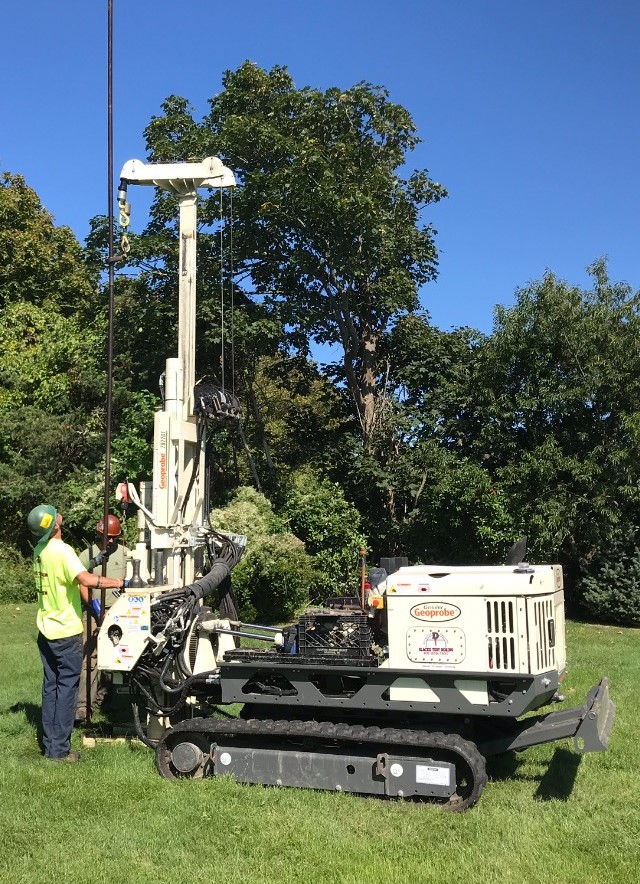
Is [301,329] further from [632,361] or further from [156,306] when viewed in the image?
[632,361]

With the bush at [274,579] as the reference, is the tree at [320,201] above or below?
above

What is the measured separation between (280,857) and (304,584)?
11.3m

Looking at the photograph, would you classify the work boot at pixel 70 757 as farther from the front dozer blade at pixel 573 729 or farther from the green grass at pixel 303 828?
the front dozer blade at pixel 573 729

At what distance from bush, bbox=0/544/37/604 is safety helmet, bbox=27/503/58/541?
13.9 meters

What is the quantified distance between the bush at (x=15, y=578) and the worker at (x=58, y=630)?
45.5 feet

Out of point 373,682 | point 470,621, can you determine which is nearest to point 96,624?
point 373,682

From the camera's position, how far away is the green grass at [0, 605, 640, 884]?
202 inches

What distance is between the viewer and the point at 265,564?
1560 centimetres

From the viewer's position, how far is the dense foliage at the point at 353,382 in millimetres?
17531

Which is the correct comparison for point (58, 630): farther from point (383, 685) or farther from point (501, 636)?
point (501, 636)

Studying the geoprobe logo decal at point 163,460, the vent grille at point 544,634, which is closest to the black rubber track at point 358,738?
the vent grille at point 544,634

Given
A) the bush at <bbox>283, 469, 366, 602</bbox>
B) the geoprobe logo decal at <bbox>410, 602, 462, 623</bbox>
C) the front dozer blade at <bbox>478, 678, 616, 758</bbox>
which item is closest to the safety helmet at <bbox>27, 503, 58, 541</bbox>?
the geoprobe logo decal at <bbox>410, 602, 462, 623</bbox>

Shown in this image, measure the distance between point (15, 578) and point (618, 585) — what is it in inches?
553

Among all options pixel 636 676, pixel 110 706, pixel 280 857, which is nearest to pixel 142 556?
pixel 110 706
